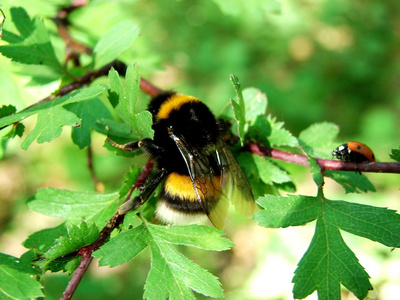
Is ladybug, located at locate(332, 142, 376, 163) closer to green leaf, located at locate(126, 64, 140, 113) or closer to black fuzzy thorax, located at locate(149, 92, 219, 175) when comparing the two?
black fuzzy thorax, located at locate(149, 92, 219, 175)

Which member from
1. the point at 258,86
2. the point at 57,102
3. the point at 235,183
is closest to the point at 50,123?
the point at 57,102

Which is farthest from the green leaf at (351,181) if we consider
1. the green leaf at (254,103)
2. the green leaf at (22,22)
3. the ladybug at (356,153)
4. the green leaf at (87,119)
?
the green leaf at (22,22)

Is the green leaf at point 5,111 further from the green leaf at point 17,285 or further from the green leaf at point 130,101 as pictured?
the green leaf at point 17,285

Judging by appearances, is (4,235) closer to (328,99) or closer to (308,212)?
(308,212)

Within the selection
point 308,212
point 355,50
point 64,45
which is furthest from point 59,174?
point 355,50

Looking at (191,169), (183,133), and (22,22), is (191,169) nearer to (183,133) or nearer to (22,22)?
(183,133)

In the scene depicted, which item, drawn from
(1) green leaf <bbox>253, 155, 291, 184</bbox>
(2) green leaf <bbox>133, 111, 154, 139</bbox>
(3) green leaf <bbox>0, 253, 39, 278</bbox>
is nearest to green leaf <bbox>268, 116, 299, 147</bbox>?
(1) green leaf <bbox>253, 155, 291, 184</bbox>

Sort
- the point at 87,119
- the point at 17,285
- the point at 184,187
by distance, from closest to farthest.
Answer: the point at 17,285
the point at 184,187
the point at 87,119

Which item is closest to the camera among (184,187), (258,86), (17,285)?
(17,285)

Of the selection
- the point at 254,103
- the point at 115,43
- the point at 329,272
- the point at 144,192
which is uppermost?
the point at 115,43
